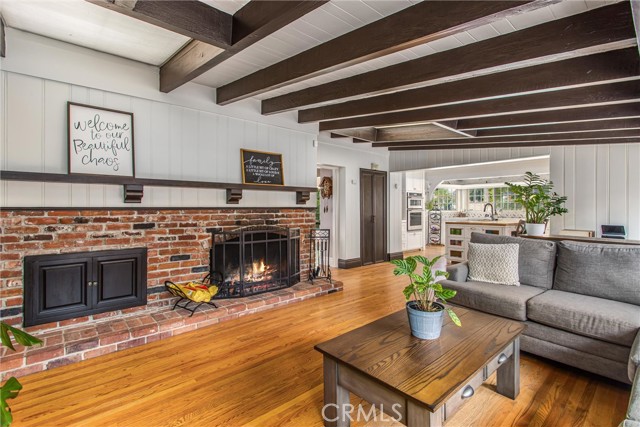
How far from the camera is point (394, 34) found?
203cm

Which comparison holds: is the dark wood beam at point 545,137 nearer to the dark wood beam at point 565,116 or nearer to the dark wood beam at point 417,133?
the dark wood beam at point 417,133

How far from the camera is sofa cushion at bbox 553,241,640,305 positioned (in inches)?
101

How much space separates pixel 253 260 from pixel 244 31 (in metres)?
2.60

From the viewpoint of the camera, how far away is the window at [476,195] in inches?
463

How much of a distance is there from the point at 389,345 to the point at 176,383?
5.08 ft

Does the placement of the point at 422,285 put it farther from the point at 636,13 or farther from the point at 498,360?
the point at 636,13

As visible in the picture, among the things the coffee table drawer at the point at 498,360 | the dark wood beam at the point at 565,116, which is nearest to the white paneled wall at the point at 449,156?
the dark wood beam at the point at 565,116

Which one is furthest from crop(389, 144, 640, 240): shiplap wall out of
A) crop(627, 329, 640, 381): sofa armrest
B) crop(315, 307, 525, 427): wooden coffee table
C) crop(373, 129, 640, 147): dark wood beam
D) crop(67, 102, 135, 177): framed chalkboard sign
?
crop(67, 102, 135, 177): framed chalkboard sign

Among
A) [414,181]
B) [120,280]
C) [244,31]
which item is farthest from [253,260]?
[414,181]

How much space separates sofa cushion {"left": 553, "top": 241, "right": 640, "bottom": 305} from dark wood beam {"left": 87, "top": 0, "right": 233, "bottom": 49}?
3.34 m

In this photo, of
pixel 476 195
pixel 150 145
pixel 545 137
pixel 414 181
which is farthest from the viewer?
pixel 476 195

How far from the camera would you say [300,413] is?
197 cm

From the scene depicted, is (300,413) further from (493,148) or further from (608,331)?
(493,148)

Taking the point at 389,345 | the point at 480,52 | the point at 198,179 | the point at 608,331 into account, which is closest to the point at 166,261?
the point at 198,179
